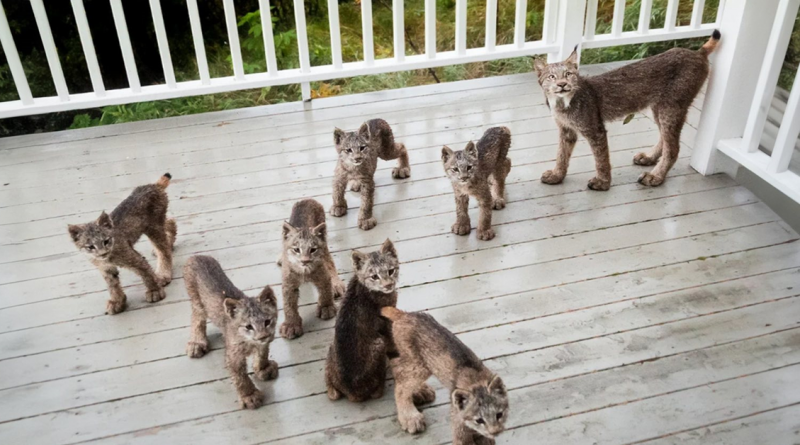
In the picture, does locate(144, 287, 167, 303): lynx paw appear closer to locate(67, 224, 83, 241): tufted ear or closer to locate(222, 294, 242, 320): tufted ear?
locate(67, 224, 83, 241): tufted ear

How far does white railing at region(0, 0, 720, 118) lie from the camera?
4.77 metres

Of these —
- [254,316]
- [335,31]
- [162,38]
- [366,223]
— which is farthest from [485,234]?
[162,38]

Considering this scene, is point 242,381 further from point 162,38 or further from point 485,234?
point 162,38

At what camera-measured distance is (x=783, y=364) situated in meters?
3.02

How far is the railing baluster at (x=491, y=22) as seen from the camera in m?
5.14

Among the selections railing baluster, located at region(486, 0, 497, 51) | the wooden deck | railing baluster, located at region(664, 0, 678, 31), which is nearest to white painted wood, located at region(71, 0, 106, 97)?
the wooden deck

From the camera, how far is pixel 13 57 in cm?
468

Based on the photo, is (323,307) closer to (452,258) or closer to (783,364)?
(452,258)

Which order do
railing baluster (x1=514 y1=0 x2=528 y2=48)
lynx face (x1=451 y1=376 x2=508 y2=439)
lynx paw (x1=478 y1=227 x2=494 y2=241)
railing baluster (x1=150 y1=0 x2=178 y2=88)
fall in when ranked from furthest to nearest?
railing baluster (x1=514 y1=0 x2=528 y2=48)
railing baluster (x1=150 y1=0 x2=178 y2=88)
lynx paw (x1=478 y1=227 x2=494 y2=241)
lynx face (x1=451 y1=376 x2=508 y2=439)

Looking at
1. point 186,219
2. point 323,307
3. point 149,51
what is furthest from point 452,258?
point 149,51

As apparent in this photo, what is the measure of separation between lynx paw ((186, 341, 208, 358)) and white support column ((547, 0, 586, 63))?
137 inches

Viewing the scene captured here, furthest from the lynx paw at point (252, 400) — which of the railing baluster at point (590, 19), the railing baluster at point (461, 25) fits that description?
the railing baluster at point (590, 19)

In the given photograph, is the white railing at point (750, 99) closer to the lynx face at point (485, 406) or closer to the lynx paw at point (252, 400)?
the lynx face at point (485, 406)

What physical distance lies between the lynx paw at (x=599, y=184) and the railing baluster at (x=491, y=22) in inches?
61.0
